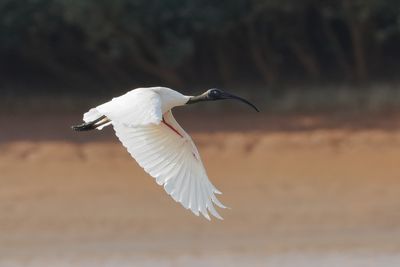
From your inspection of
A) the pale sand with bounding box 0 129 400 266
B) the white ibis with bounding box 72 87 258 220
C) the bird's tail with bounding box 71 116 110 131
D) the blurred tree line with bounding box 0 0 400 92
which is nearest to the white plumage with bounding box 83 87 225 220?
the white ibis with bounding box 72 87 258 220

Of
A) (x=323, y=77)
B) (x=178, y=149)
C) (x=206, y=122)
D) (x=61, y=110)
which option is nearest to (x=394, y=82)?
(x=323, y=77)

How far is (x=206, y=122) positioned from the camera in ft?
69.3

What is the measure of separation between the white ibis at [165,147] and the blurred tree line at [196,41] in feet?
33.7

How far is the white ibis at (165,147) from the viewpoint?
937 cm

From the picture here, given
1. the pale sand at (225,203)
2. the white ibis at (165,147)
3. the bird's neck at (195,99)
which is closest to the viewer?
the white ibis at (165,147)

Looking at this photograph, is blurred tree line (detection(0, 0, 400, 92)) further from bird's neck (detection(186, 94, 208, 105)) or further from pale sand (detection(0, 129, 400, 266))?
bird's neck (detection(186, 94, 208, 105))

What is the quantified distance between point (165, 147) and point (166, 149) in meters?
0.03

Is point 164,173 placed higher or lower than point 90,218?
lower

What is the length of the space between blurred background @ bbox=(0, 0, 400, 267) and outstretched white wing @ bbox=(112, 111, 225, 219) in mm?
6020

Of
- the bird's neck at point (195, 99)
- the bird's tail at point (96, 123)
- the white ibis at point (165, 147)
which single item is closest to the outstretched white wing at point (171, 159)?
the white ibis at point (165, 147)

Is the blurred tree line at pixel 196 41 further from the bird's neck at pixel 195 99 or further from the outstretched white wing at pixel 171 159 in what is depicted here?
the outstretched white wing at pixel 171 159

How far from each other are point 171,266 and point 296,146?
14.4 feet

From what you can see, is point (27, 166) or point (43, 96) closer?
point (27, 166)

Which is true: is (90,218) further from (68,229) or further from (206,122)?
(206,122)
